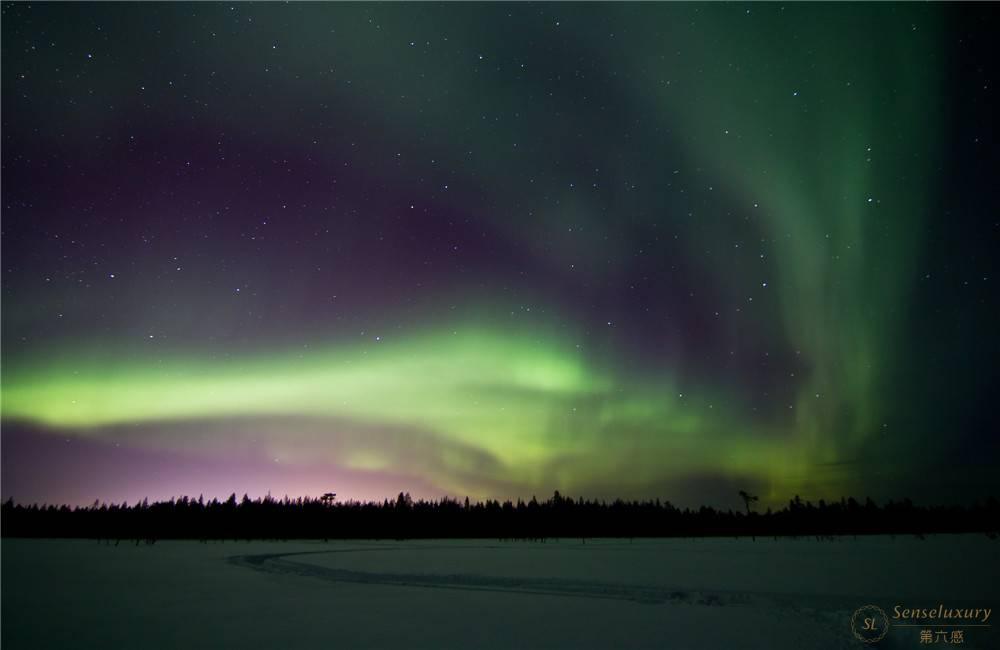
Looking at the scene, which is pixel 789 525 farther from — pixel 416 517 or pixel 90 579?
pixel 90 579

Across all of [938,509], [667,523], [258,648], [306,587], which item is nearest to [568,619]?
[258,648]

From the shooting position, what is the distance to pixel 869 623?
13.5 metres

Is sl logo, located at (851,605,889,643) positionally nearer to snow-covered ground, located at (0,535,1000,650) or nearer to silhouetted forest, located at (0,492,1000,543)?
snow-covered ground, located at (0,535,1000,650)

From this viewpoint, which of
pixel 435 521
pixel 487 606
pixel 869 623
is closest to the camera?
pixel 869 623

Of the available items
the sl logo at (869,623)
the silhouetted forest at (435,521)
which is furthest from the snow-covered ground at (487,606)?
the silhouetted forest at (435,521)

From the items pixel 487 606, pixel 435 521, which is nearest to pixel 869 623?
pixel 487 606

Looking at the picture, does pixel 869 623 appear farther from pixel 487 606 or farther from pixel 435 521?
pixel 435 521

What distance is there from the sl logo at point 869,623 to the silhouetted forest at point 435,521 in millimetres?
105266

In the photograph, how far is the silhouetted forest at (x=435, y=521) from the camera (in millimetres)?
118250

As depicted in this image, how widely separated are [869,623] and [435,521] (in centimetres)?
12384

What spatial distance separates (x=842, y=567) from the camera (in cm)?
2703

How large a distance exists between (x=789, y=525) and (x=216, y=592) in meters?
148

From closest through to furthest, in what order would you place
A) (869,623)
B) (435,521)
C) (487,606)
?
(869,623), (487,606), (435,521)

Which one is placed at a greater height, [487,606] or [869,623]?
[869,623]
